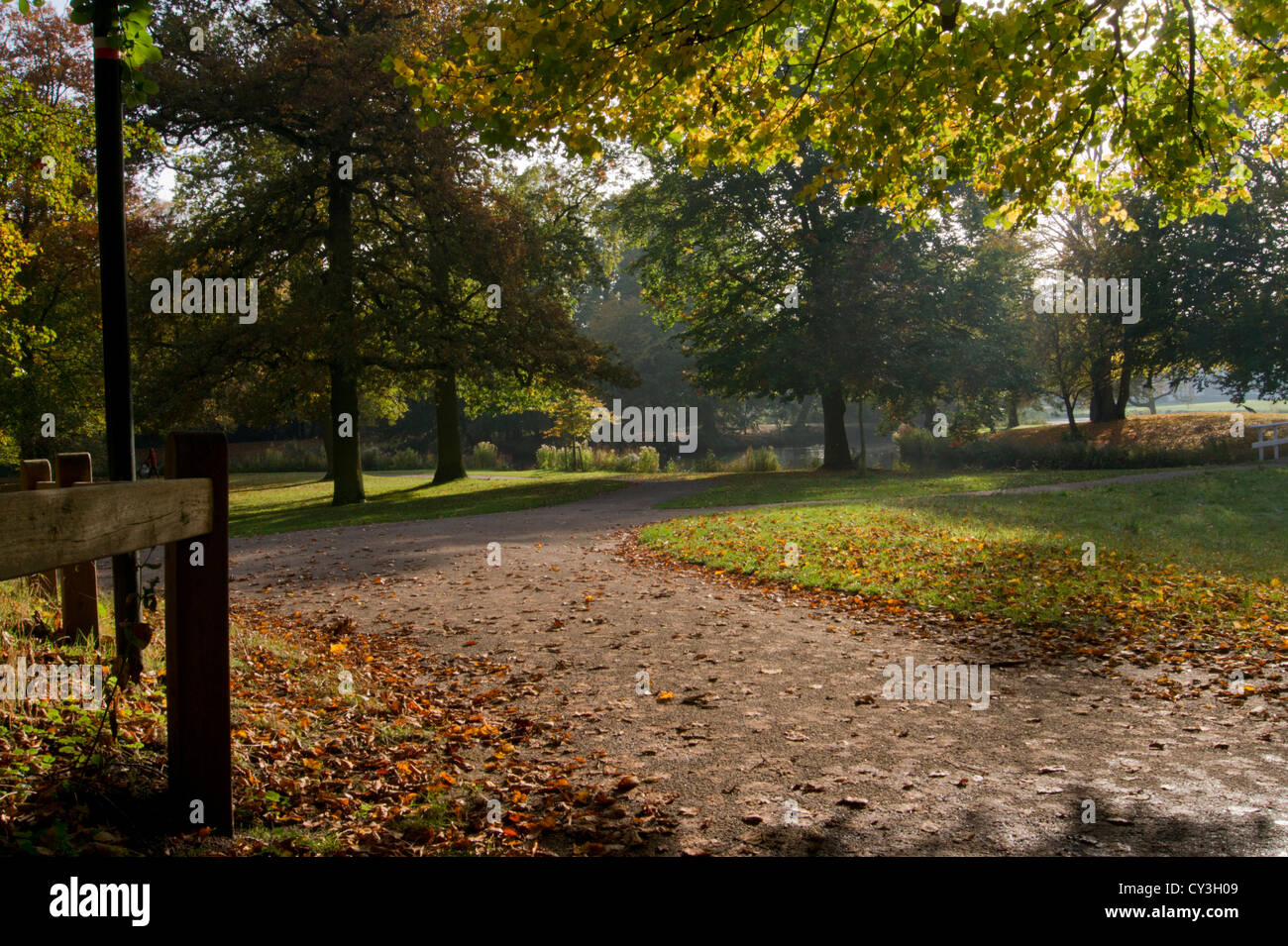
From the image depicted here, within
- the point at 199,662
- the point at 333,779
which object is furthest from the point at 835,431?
the point at 199,662

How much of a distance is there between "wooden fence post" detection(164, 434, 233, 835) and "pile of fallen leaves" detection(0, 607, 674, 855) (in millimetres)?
174

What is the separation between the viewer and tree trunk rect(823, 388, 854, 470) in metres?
31.2

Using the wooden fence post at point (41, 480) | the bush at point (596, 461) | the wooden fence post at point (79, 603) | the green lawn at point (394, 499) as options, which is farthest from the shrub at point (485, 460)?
the wooden fence post at point (79, 603)

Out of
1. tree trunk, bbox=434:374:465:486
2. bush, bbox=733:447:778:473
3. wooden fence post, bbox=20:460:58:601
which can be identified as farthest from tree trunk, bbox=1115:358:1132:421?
wooden fence post, bbox=20:460:58:601

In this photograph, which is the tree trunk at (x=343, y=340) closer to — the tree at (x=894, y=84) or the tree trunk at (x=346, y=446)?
the tree trunk at (x=346, y=446)

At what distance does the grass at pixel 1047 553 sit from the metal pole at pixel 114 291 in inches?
274

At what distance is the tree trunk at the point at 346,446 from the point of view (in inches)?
890

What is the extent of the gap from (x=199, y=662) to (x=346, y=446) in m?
20.3

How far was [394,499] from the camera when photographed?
23625 mm

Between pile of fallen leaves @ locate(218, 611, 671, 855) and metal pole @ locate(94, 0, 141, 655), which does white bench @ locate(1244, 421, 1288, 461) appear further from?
metal pole @ locate(94, 0, 141, 655)

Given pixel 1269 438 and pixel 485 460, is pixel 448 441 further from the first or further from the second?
pixel 1269 438

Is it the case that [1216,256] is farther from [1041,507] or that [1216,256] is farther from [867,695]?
[867,695]

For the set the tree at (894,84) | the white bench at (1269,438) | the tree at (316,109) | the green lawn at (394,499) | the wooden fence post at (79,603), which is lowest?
the green lawn at (394,499)
